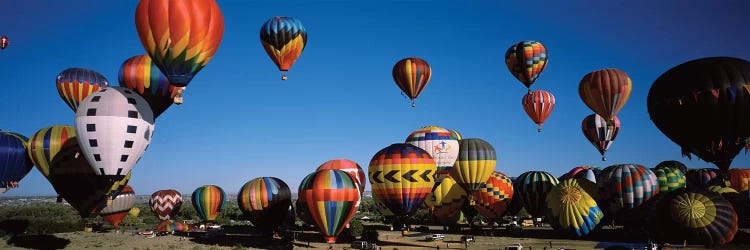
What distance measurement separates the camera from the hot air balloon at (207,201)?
41000 millimetres

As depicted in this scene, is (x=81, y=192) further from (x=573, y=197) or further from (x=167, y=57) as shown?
(x=573, y=197)

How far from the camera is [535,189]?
3738cm

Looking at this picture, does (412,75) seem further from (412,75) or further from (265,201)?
(265,201)

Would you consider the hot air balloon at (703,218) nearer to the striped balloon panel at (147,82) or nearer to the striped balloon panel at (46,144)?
the striped balloon panel at (147,82)

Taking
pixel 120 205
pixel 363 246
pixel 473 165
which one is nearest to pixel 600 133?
pixel 473 165

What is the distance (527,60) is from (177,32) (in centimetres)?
2593

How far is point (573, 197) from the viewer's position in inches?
1174

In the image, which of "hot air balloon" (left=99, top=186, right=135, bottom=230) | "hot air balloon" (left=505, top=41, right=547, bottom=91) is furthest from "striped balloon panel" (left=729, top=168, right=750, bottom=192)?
"hot air balloon" (left=99, top=186, right=135, bottom=230)

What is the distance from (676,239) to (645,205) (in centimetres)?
434

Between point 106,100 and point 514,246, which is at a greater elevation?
point 106,100

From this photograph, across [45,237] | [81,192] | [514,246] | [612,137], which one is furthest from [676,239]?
[45,237]

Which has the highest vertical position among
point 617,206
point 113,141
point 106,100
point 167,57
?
point 167,57

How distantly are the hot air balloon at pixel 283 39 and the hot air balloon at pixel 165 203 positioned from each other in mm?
20789

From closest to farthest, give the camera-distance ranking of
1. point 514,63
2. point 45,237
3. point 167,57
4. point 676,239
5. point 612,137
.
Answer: point 167,57, point 676,239, point 45,237, point 514,63, point 612,137
